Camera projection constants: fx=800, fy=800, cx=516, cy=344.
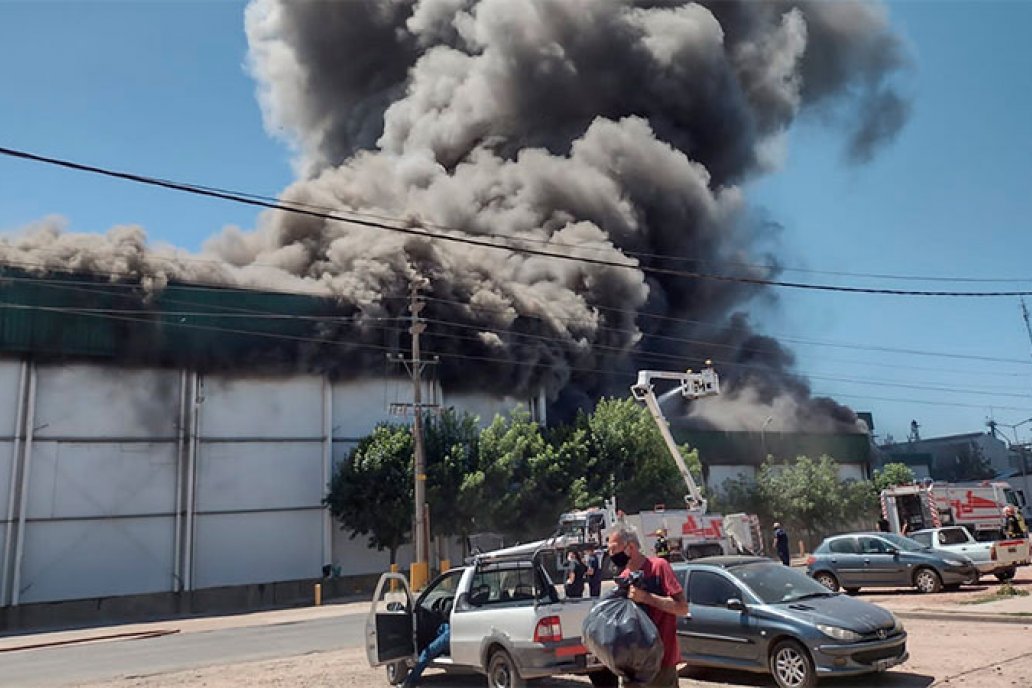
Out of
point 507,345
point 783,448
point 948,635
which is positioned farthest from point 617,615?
point 783,448

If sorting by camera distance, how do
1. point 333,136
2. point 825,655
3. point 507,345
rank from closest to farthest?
1. point 825,655
2. point 507,345
3. point 333,136

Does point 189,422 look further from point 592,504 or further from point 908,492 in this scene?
point 908,492

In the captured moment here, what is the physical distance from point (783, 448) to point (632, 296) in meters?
13.3

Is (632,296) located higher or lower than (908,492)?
higher

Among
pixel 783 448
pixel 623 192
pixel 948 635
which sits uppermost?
pixel 623 192

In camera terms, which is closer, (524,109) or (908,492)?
Result: (908,492)

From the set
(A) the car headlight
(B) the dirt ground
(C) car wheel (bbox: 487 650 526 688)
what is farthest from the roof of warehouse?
(A) the car headlight

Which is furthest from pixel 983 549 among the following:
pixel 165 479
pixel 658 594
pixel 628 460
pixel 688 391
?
pixel 165 479

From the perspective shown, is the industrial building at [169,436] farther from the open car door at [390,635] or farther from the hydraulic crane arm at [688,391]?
the open car door at [390,635]

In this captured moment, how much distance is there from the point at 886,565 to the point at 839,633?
8892 mm

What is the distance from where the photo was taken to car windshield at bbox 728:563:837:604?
8.30 metres

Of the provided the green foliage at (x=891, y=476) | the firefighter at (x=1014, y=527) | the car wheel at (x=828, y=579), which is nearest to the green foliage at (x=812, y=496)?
the green foliage at (x=891, y=476)

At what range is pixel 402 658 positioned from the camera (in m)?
8.48

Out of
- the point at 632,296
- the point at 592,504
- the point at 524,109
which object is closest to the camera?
the point at 592,504
